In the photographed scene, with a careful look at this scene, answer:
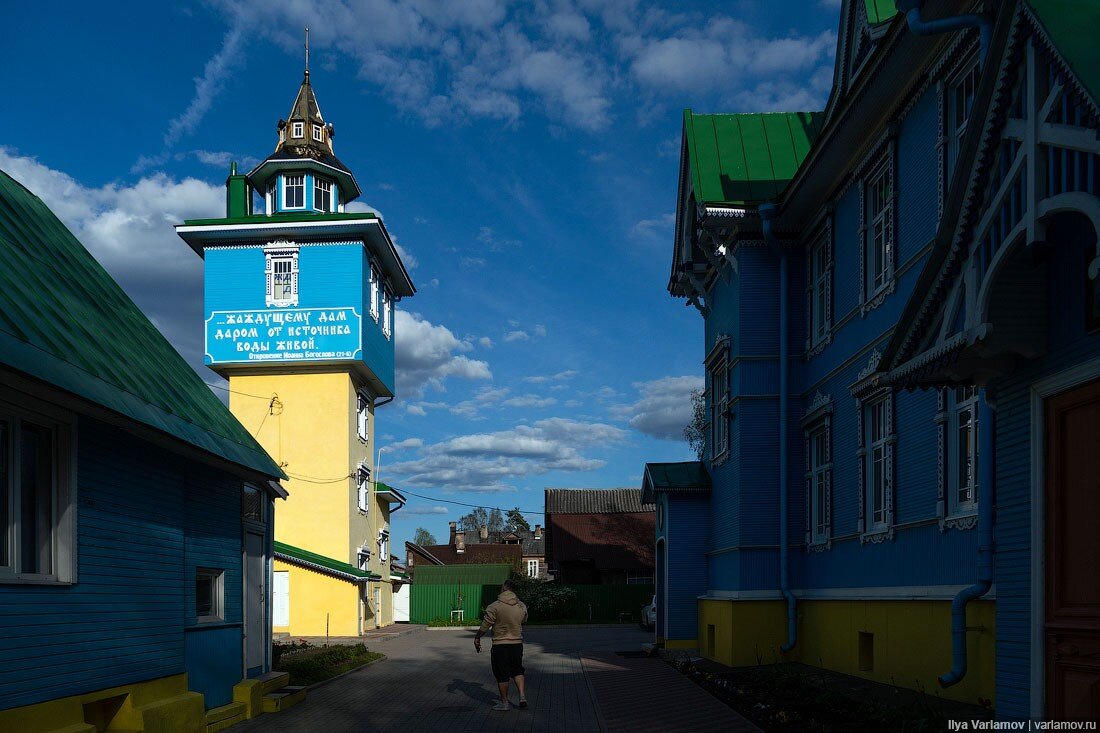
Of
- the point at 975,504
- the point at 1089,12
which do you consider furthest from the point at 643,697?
the point at 1089,12

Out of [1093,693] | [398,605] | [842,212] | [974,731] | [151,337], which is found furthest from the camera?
[398,605]

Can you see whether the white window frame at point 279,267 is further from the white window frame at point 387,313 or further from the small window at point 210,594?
the small window at point 210,594

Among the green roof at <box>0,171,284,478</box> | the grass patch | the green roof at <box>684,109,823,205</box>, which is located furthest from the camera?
the green roof at <box>684,109,823,205</box>

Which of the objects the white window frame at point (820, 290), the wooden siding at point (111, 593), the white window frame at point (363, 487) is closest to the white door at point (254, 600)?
the wooden siding at point (111, 593)

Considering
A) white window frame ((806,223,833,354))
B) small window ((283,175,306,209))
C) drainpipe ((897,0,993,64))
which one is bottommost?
white window frame ((806,223,833,354))

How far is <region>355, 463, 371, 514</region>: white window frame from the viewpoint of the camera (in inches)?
1382

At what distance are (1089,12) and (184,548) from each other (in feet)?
34.2

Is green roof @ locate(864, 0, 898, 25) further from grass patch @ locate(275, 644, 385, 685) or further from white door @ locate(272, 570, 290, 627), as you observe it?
white door @ locate(272, 570, 290, 627)

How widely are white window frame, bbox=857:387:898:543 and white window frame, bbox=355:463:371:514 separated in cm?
2305

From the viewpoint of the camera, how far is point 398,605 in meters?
47.0

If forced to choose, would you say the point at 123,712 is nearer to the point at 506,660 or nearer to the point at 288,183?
the point at 506,660

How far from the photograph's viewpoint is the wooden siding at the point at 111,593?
797 centimetres

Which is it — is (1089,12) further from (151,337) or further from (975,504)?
(151,337)

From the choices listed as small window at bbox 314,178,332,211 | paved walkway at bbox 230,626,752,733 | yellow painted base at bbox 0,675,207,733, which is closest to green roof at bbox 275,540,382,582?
paved walkway at bbox 230,626,752,733
